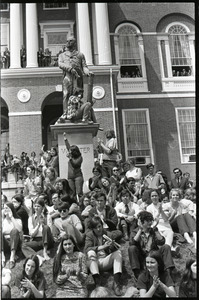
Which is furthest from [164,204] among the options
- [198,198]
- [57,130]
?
[57,130]

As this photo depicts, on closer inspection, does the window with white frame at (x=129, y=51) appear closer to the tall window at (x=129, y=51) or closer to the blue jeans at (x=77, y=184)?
the tall window at (x=129, y=51)

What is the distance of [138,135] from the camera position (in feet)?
72.2

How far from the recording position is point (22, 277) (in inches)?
223

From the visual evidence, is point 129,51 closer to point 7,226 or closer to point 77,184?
point 77,184

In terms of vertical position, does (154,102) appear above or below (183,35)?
below

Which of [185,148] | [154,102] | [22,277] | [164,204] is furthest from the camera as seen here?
[154,102]

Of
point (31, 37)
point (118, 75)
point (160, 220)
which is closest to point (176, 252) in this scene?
point (160, 220)

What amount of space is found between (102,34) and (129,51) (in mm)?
2557

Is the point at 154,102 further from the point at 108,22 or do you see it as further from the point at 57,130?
the point at 57,130

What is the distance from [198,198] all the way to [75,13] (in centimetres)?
2005

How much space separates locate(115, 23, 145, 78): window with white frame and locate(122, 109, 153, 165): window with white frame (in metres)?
2.33

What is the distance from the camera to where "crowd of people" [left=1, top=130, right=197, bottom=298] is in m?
5.67

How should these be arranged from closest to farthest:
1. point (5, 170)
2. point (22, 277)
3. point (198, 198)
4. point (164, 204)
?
1. point (22, 277)
2. point (198, 198)
3. point (164, 204)
4. point (5, 170)

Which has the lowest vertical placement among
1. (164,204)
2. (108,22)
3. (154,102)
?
(164,204)
